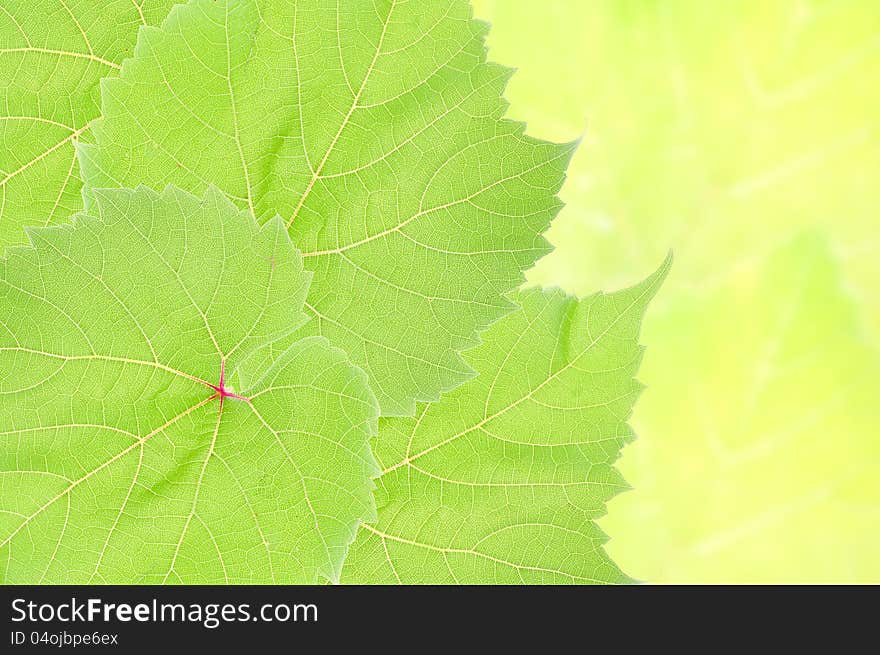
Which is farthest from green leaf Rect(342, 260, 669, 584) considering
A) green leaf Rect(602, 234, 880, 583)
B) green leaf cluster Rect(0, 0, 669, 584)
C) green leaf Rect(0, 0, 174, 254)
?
green leaf Rect(602, 234, 880, 583)

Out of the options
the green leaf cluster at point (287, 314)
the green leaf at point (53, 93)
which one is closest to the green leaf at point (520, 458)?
the green leaf cluster at point (287, 314)

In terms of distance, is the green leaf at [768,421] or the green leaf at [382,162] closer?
the green leaf at [382,162]

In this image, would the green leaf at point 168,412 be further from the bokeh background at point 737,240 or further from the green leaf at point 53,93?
the bokeh background at point 737,240

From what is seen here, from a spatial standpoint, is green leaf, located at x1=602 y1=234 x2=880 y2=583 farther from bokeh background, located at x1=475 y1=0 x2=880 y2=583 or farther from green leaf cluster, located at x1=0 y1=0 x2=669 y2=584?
green leaf cluster, located at x1=0 y1=0 x2=669 y2=584

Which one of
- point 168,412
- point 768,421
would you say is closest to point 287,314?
point 168,412

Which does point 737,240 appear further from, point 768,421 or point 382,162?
point 382,162

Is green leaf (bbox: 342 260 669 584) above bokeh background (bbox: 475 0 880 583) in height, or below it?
below
